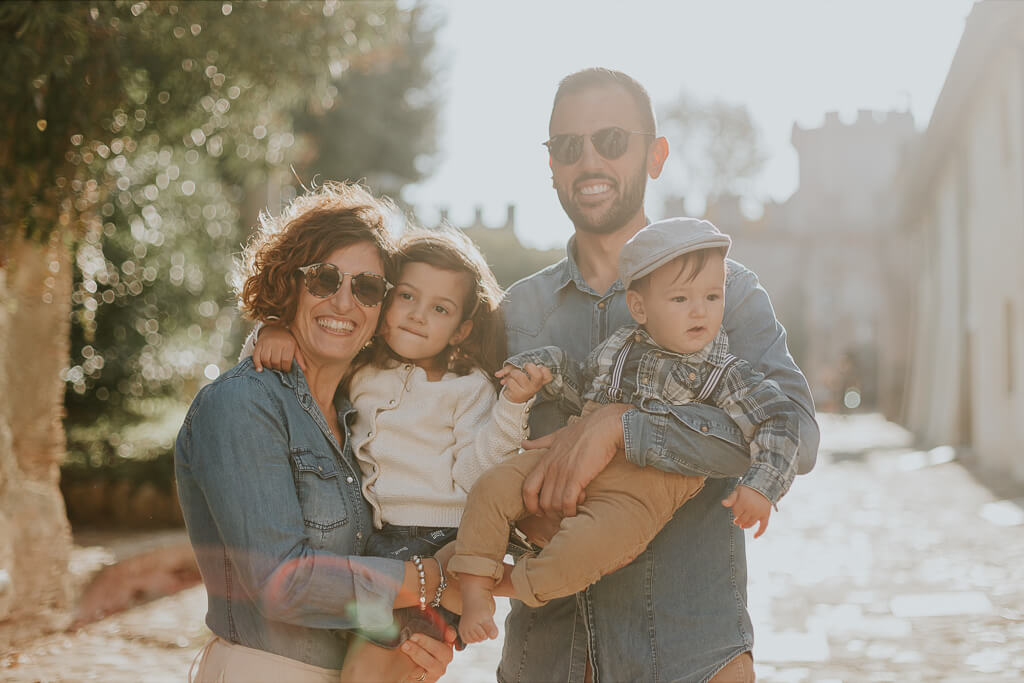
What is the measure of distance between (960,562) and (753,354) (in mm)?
7718

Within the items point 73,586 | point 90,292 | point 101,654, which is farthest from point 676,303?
point 90,292

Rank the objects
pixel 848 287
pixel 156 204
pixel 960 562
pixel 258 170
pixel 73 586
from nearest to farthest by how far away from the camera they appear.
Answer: pixel 73 586 < pixel 960 562 < pixel 258 170 < pixel 156 204 < pixel 848 287

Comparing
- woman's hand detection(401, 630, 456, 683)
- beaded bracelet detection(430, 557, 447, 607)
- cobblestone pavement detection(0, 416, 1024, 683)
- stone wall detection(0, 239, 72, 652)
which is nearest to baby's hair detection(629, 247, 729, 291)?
beaded bracelet detection(430, 557, 447, 607)

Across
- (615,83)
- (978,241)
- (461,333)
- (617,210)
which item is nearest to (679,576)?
(461,333)

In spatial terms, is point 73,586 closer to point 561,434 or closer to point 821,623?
point 821,623

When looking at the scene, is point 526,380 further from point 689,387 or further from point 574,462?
point 689,387

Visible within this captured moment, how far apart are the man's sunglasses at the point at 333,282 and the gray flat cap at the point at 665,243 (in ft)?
2.57

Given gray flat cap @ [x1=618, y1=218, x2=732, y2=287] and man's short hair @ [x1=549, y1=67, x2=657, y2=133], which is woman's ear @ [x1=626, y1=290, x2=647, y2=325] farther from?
man's short hair @ [x1=549, y1=67, x2=657, y2=133]

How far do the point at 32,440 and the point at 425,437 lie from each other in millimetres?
6219

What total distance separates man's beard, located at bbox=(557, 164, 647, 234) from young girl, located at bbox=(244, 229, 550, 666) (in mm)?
382

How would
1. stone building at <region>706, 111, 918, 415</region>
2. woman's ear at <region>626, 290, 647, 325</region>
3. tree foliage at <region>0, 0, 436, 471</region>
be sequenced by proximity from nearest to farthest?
woman's ear at <region>626, 290, 647, 325</region> < tree foliage at <region>0, 0, 436, 471</region> < stone building at <region>706, 111, 918, 415</region>

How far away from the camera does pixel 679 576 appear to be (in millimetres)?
2908

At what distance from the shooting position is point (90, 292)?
12703 millimetres

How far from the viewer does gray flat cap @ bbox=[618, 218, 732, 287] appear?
2.79 m
